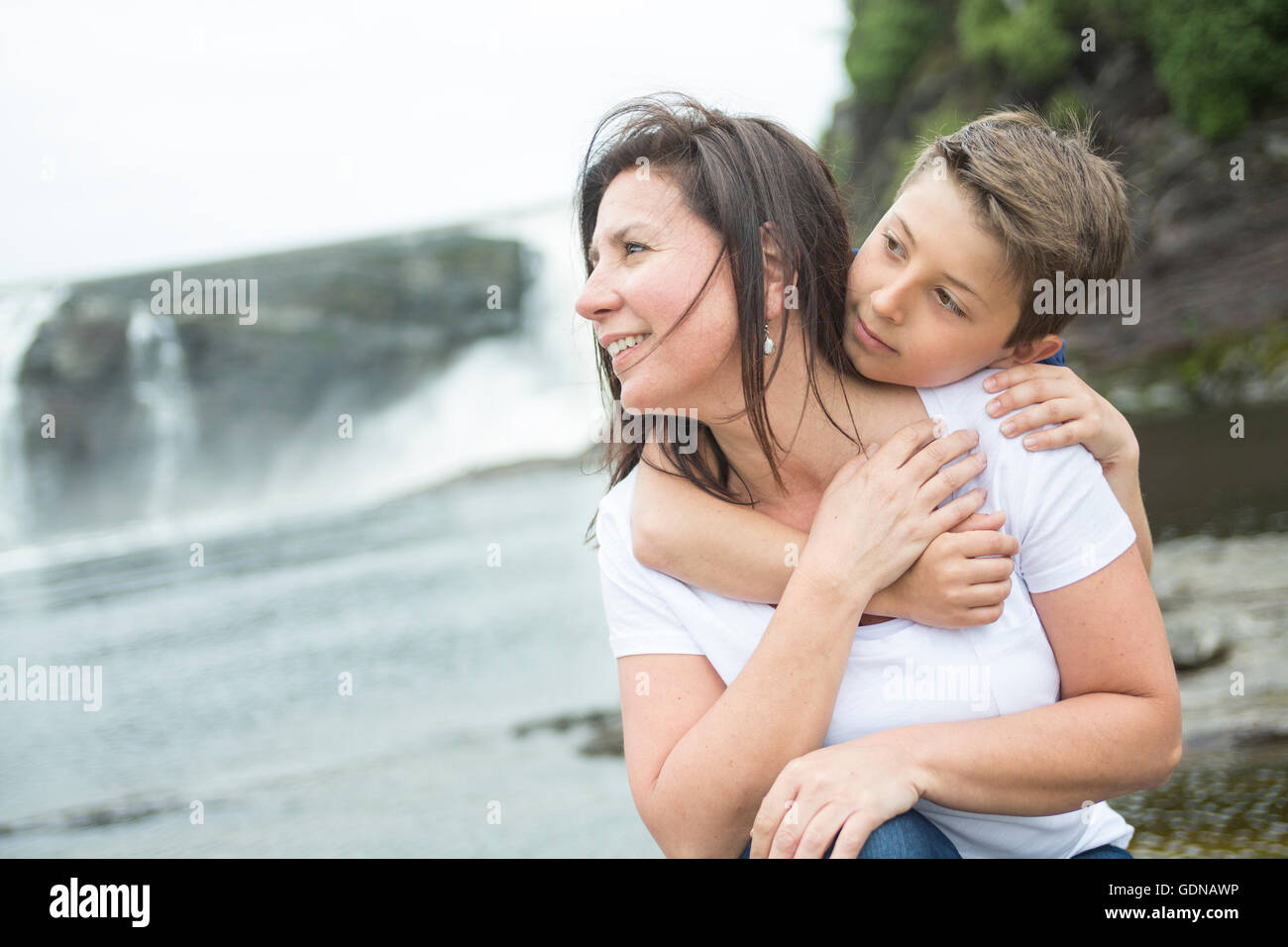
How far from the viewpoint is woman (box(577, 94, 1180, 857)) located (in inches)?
73.3

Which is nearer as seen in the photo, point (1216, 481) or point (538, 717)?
point (538, 717)

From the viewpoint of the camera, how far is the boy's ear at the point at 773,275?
6.97 feet

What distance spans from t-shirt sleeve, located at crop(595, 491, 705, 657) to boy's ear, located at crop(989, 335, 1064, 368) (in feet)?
2.74

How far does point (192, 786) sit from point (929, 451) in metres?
5.83

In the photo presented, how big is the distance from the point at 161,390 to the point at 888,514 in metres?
24.5

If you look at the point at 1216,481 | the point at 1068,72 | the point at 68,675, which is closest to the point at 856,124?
the point at 1068,72

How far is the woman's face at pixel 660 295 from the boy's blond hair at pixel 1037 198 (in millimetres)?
514

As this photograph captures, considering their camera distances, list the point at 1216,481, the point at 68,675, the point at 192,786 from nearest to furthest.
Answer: the point at 192,786 → the point at 1216,481 → the point at 68,675

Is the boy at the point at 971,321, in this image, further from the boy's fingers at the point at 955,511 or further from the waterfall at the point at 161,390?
the waterfall at the point at 161,390

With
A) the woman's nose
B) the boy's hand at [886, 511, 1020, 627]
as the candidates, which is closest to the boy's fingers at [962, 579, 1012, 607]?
the boy's hand at [886, 511, 1020, 627]

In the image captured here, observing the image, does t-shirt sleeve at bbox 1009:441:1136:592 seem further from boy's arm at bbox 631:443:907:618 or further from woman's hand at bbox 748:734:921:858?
woman's hand at bbox 748:734:921:858

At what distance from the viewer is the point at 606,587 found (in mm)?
2271

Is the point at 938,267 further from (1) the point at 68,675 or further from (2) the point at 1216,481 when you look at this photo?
(1) the point at 68,675
